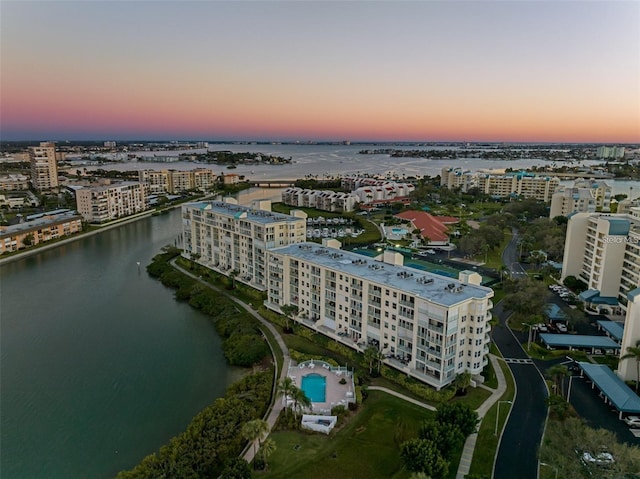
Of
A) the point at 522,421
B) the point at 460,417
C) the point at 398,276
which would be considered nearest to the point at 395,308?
the point at 398,276

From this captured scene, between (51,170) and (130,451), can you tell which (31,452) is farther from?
(51,170)

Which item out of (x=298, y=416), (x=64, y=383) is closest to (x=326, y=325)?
(x=298, y=416)

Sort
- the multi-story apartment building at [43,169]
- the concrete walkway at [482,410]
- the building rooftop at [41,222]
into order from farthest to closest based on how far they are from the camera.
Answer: the multi-story apartment building at [43,169] < the building rooftop at [41,222] < the concrete walkway at [482,410]

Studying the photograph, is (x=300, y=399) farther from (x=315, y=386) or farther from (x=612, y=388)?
(x=612, y=388)

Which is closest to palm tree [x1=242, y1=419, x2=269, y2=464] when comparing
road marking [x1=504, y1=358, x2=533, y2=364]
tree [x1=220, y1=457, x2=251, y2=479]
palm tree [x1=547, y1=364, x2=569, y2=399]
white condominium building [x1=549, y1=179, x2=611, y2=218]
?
tree [x1=220, y1=457, x2=251, y2=479]

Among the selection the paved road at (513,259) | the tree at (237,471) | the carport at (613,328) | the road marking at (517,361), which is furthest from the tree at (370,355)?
the paved road at (513,259)

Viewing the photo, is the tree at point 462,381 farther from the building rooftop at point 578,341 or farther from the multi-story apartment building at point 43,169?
the multi-story apartment building at point 43,169
